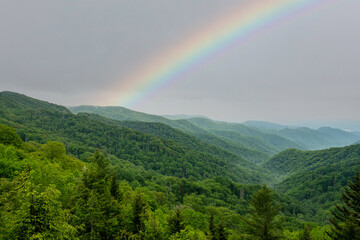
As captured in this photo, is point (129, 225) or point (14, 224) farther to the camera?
point (129, 225)

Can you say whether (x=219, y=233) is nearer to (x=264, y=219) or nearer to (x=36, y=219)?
(x=264, y=219)

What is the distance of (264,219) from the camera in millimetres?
26969

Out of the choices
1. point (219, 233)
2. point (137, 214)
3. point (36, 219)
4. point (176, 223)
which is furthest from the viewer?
point (219, 233)

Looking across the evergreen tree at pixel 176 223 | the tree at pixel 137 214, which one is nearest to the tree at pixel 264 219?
the evergreen tree at pixel 176 223

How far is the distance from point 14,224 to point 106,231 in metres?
15.6

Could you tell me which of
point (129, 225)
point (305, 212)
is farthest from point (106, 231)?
point (305, 212)

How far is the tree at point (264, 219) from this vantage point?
2659 cm

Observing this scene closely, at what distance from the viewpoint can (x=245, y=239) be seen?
94.3 feet

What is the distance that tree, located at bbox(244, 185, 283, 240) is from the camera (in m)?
26.6

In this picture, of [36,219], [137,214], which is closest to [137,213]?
[137,214]

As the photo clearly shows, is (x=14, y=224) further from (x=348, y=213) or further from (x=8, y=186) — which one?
(x=348, y=213)

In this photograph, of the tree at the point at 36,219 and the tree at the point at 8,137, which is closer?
the tree at the point at 36,219

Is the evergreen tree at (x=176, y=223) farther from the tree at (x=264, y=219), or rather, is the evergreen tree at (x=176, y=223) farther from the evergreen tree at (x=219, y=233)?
the evergreen tree at (x=219, y=233)

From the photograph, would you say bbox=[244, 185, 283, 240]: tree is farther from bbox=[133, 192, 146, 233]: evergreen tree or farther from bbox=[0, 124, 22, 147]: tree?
bbox=[0, 124, 22, 147]: tree
